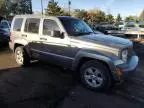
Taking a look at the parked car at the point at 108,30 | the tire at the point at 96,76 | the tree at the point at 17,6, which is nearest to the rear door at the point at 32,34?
the tire at the point at 96,76

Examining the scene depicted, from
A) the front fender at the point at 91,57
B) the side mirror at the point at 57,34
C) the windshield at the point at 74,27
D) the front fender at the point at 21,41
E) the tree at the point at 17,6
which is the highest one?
the tree at the point at 17,6

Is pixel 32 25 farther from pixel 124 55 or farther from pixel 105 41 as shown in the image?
pixel 124 55

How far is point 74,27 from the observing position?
7109 mm

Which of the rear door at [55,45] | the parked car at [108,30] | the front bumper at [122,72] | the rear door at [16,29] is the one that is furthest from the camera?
the parked car at [108,30]

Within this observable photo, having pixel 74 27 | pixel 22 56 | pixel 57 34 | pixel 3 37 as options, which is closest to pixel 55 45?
pixel 57 34

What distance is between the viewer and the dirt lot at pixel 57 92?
5.24 metres

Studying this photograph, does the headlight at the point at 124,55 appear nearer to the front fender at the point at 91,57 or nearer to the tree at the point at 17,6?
the front fender at the point at 91,57

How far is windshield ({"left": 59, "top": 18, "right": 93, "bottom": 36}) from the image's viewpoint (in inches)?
269

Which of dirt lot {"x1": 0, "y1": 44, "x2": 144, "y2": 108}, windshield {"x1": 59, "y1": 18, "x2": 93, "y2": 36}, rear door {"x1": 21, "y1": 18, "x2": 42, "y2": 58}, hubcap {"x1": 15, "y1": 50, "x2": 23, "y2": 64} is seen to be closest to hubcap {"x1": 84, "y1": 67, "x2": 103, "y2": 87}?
dirt lot {"x1": 0, "y1": 44, "x2": 144, "y2": 108}

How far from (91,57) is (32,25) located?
9.10 feet

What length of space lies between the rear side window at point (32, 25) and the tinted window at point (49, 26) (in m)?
0.36

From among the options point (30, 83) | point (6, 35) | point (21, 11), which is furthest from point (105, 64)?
point (21, 11)

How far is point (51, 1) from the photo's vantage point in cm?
4509

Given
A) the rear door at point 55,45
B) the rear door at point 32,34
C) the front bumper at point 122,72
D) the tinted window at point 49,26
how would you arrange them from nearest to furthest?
the front bumper at point 122,72 < the rear door at point 55,45 < the tinted window at point 49,26 < the rear door at point 32,34
